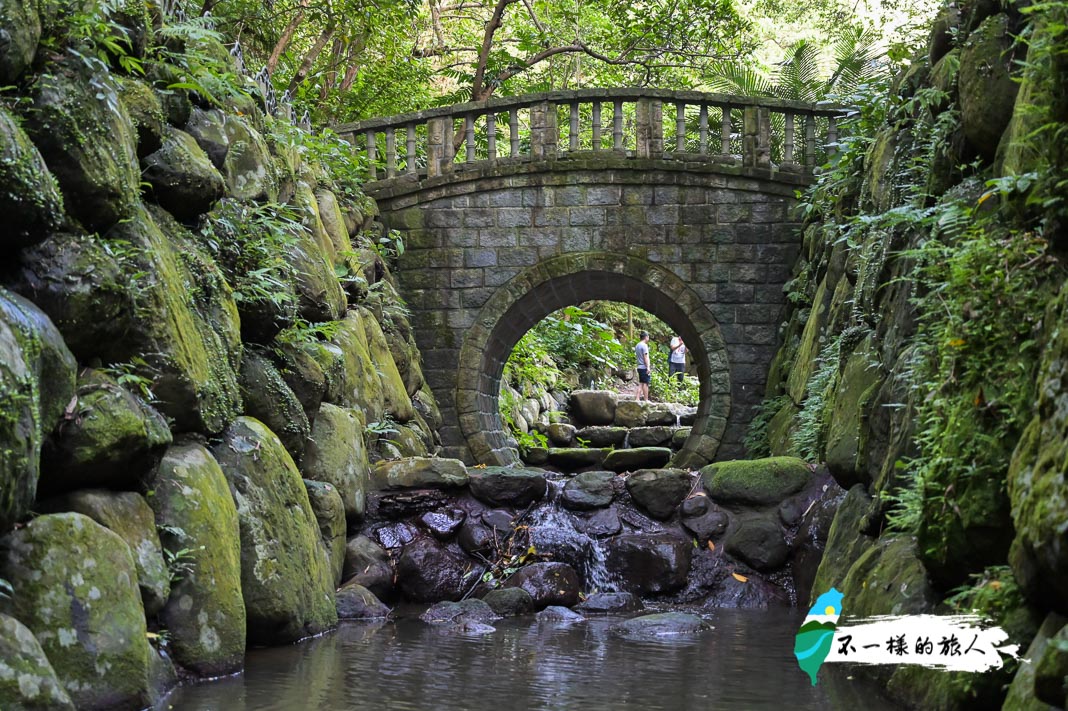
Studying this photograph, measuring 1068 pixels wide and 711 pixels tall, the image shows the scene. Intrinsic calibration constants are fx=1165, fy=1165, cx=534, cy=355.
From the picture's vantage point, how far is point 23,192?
417 centimetres

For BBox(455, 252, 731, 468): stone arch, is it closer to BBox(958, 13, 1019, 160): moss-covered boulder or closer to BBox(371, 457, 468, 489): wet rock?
BBox(371, 457, 468, 489): wet rock

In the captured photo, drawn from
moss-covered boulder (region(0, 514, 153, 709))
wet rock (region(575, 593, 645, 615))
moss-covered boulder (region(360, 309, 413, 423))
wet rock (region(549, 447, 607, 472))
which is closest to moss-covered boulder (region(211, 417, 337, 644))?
moss-covered boulder (region(0, 514, 153, 709))

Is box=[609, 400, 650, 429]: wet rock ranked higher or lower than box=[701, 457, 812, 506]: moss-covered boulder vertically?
lower

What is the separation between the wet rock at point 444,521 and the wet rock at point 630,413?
9.01 metres

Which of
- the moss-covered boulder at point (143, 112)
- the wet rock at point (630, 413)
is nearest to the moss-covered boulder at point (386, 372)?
the moss-covered boulder at point (143, 112)

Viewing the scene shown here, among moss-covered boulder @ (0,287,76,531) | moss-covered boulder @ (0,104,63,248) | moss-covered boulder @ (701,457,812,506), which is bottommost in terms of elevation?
moss-covered boulder @ (701,457,812,506)

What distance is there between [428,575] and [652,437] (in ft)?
26.7

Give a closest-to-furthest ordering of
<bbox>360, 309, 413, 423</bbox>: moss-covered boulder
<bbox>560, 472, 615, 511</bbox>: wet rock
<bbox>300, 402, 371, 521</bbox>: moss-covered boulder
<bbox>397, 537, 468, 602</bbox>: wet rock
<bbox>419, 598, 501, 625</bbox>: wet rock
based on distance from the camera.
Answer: <bbox>419, 598, 501, 625</bbox>: wet rock
<bbox>300, 402, 371, 521</bbox>: moss-covered boulder
<bbox>397, 537, 468, 602</bbox>: wet rock
<bbox>560, 472, 615, 511</bbox>: wet rock
<bbox>360, 309, 413, 423</bbox>: moss-covered boulder

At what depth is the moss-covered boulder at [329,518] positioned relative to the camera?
7.23 m

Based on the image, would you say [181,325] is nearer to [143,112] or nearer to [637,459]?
[143,112]

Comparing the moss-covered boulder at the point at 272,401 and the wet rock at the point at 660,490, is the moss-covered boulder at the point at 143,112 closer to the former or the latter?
the moss-covered boulder at the point at 272,401

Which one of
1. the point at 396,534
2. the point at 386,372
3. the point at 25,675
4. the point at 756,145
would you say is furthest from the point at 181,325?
the point at 756,145

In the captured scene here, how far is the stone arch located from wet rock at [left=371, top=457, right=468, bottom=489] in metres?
3.42

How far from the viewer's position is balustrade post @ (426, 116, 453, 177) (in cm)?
1255
